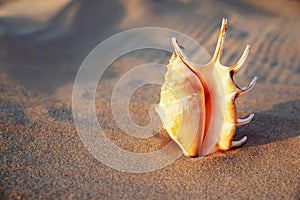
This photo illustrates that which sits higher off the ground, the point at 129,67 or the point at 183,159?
the point at 183,159

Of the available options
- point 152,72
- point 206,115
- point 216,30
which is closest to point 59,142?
point 206,115

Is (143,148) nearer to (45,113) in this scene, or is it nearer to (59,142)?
(59,142)

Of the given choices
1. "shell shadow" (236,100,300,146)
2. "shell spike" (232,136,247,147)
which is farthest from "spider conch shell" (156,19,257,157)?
"shell shadow" (236,100,300,146)

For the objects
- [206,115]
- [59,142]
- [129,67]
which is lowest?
[129,67]

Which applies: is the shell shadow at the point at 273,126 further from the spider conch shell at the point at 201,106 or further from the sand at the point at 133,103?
the spider conch shell at the point at 201,106

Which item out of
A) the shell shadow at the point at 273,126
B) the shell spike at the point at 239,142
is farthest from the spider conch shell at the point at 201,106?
the shell shadow at the point at 273,126

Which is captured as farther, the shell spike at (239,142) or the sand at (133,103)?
the shell spike at (239,142)
